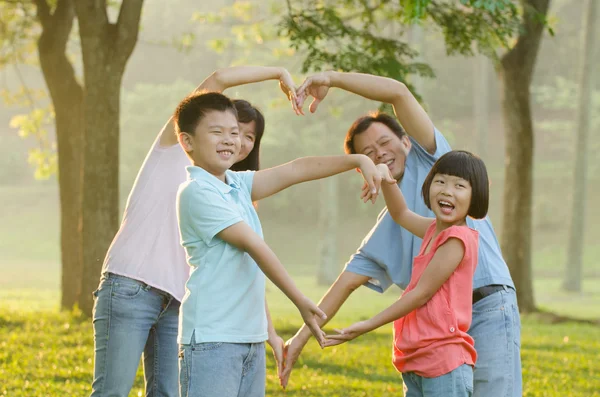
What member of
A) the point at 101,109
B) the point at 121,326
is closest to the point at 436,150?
the point at 121,326

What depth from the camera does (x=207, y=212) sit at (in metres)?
3.10

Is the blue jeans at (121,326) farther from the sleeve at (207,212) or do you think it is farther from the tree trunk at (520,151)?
the tree trunk at (520,151)

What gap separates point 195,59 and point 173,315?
49.5 meters

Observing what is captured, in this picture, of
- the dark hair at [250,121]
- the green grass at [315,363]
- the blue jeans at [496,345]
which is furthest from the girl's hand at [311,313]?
the green grass at [315,363]

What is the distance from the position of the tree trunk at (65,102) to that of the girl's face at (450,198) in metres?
9.78

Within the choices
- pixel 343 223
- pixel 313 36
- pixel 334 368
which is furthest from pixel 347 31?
pixel 343 223

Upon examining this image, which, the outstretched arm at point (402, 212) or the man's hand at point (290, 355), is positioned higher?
the outstretched arm at point (402, 212)

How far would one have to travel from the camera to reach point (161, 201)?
3.90 metres

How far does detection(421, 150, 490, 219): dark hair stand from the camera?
3.36 m

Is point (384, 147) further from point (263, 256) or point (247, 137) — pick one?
point (263, 256)

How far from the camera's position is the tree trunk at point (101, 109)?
988 centimetres

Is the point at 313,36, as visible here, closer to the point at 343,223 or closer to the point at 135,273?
the point at 135,273

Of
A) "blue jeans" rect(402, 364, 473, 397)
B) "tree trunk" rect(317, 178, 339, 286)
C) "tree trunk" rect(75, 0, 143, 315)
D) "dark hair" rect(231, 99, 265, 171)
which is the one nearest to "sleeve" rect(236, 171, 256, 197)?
"dark hair" rect(231, 99, 265, 171)

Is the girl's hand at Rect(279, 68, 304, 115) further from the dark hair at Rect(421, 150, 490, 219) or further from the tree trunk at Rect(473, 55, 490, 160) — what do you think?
the tree trunk at Rect(473, 55, 490, 160)
